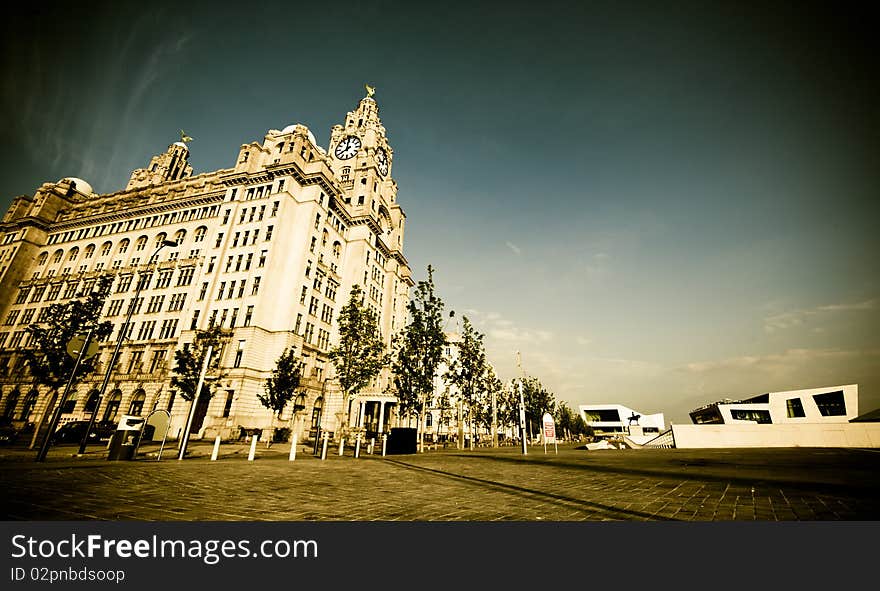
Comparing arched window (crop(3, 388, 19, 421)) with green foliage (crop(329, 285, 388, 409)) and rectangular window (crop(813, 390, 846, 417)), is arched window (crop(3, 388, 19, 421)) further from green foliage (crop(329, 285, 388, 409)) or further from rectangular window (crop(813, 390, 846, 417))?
rectangular window (crop(813, 390, 846, 417))

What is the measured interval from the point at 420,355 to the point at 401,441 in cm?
863

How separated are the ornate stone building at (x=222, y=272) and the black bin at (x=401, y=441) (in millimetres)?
6279

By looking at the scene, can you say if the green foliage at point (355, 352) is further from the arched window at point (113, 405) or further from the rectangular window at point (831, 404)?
the rectangular window at point (831, 404)

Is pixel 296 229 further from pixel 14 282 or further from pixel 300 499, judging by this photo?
pixel 14 282

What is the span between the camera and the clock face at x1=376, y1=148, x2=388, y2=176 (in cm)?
7075

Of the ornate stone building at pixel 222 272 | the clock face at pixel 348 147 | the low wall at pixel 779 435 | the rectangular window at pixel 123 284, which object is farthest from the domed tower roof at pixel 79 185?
the low wall at pixel 779 435

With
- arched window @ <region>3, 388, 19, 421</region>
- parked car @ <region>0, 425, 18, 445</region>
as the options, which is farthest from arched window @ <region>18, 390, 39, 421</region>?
parked car @ <region>0, 425, 18, 445</region>

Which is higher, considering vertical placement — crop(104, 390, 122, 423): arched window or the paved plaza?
crop(104, 390, 122, 423): arched window

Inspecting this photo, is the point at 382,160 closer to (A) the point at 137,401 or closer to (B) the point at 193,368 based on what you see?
(B) the point at 193,368

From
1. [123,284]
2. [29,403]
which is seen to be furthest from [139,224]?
[29,403]

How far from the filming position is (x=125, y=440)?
603 inches

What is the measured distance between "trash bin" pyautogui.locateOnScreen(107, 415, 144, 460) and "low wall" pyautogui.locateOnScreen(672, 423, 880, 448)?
4227cm

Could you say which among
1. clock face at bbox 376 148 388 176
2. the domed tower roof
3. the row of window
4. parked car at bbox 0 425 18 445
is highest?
Answer: clock face at bbox 376 148 388 176

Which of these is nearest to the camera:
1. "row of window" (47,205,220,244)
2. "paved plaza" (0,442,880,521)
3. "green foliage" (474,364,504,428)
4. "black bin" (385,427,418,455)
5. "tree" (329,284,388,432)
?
"paved plaza" (0,442,880,521)
